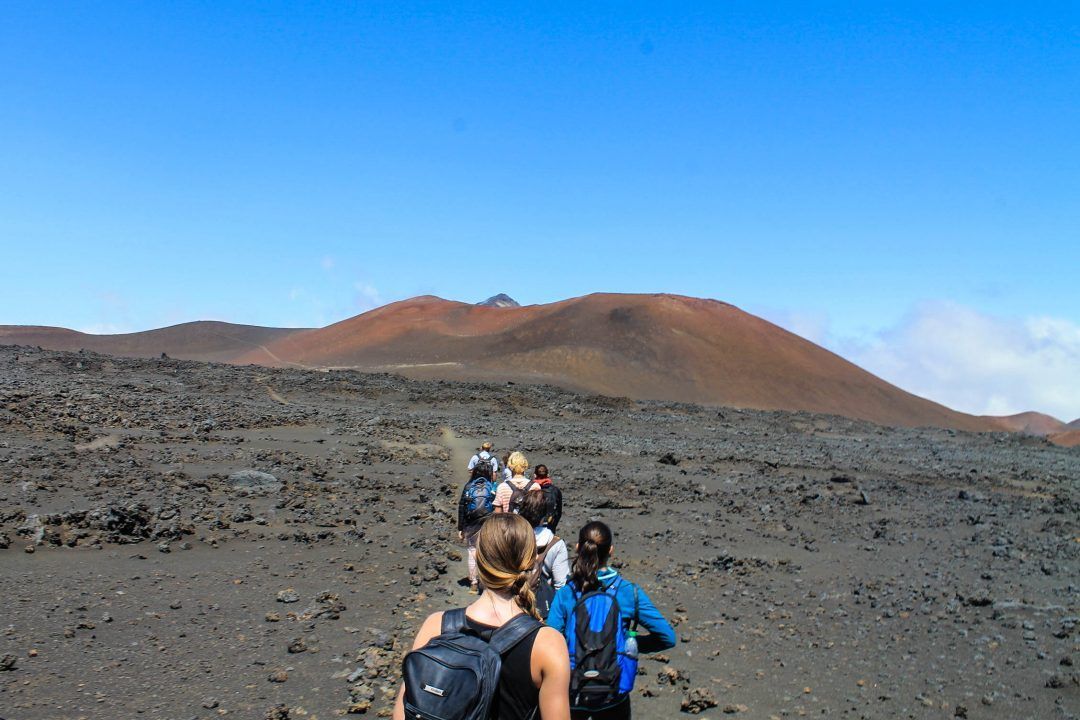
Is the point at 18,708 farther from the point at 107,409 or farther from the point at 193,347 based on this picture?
the point at 193,347

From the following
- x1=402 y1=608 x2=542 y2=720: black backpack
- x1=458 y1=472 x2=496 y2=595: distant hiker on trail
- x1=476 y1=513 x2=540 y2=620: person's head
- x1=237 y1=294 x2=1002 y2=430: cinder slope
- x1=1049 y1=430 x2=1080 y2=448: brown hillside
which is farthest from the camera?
x1=237 y1=294 x2=1002 y2=430: cinder slope

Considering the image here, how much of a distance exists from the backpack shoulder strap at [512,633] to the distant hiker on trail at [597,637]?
0.87 metres

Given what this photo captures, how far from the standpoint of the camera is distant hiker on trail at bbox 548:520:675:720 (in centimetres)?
313

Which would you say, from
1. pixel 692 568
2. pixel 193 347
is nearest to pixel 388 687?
pixel 692 568

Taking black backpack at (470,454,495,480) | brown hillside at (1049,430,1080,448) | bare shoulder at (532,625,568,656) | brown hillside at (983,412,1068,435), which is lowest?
bare shoulder at (532,625,568,656)

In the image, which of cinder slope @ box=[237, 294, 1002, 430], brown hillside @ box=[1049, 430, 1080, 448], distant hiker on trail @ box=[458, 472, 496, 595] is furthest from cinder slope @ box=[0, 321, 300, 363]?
distant hiker on trail @ box=[458, 472, 496, 595]

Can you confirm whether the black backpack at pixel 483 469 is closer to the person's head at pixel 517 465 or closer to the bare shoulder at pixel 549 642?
the person's head at pixel 517 465

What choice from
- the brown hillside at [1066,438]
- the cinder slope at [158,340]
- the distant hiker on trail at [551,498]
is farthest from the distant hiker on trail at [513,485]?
the cinder slope at [158,340]

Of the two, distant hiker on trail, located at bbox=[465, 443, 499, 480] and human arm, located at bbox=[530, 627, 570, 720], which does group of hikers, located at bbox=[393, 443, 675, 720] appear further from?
distant hiker on trail, located at bbox=[465, 443, 499, 480]

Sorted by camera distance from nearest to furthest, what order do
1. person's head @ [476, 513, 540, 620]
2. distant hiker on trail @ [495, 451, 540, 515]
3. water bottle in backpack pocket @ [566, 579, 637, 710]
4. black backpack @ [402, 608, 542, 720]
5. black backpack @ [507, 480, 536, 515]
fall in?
black backpack @ [402, 608, 542, 720], person's head @ [476, 513, 540, 620], water bottle in backpack pocket @ [566, 579, 637, 710], black backpack @ [507, 480, 536, 515], distant hiker on trail @ [495, 451, 540, 515]

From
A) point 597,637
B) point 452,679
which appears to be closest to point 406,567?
point 597,637

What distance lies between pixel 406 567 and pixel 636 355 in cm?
4999

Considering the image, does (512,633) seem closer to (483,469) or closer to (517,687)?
(517,687)

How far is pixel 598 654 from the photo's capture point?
313cm
